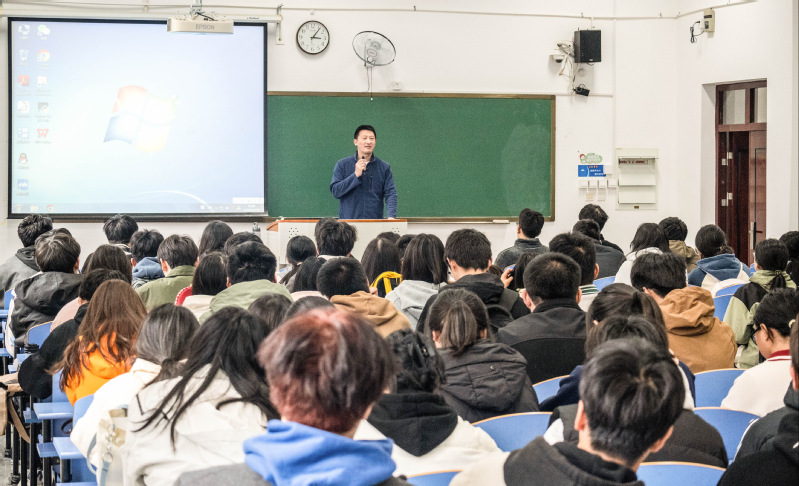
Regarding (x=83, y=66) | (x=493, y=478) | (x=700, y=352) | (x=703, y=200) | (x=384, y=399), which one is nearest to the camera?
(x=493, y=478)

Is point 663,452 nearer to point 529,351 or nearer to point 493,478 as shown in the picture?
point 493,478

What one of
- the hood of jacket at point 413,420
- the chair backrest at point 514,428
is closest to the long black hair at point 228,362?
the hood of jacket at point 413,420

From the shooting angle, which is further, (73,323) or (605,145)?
(605,145)

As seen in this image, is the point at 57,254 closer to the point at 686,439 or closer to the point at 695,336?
the point at 695,336

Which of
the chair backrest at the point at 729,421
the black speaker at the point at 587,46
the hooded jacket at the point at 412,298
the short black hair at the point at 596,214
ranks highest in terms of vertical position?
the black speaker at the point at 587,46

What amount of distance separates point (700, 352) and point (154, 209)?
20.9 ft

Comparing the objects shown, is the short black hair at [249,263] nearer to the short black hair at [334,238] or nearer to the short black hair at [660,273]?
the short black hair at [334,238]

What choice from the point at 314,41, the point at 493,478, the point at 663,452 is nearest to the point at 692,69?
the point at 314,41

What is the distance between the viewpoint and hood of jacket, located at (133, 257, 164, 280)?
5230 millimetres

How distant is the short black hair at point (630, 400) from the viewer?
5.19 ft

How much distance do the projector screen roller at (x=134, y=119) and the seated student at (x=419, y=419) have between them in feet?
22.3

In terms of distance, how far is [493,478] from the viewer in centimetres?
174

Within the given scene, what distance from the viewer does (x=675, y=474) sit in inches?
78.4

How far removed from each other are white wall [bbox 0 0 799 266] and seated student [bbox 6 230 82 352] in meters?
4.14
